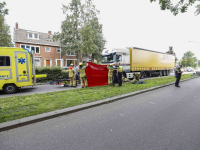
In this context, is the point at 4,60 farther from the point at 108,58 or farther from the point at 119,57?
the point at 119,57

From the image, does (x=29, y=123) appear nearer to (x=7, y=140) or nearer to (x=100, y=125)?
(x=7, y=140)

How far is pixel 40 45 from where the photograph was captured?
27547mm

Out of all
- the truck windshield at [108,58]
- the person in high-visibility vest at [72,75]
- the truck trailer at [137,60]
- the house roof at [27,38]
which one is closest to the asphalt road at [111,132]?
the person in high-visibility vest at [72,75]

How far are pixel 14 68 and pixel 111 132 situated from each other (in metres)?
7.40

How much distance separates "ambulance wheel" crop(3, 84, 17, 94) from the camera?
303 inches

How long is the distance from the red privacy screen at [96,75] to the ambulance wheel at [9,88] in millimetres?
4674

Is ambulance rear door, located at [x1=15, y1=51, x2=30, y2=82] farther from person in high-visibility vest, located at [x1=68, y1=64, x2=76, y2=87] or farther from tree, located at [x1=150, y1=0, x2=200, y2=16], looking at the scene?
tree, located at [x1=150, y1=0, x2=200, y2=16]

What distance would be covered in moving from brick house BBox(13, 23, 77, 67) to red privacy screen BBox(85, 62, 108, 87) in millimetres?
17713

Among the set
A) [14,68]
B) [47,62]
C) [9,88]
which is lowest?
[9,88]

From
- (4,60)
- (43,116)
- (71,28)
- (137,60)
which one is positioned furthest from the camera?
(71,28)

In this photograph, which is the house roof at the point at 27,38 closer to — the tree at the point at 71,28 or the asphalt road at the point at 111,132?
the tree at the point at 71,28

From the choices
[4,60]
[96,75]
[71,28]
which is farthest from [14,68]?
[71,28]

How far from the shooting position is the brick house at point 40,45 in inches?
1019

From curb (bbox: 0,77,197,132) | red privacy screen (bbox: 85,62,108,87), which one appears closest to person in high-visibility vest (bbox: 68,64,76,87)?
red privacy screen (bbox: 85,62,108,87)
